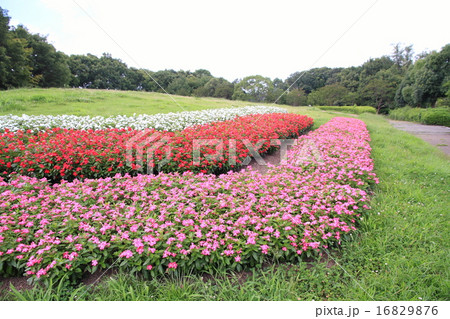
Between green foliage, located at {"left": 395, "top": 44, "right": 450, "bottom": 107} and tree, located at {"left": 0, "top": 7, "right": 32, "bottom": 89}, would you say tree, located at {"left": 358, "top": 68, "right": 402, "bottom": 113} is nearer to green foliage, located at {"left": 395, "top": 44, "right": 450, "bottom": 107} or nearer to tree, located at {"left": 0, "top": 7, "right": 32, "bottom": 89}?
green foliage, located at {"left": 395, "top": 44, "right": 450, "bottom": 107}

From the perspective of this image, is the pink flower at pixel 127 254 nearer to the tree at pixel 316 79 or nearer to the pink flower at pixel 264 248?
the pink flower at pixel 264 248

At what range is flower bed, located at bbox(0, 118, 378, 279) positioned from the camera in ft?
6.97

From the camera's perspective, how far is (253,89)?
1137 inches

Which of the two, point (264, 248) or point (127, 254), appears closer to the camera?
point (127, 254)

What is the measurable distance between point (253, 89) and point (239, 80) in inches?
169

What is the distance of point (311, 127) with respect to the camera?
10609 millimetres

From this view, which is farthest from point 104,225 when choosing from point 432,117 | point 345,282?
point 432,117

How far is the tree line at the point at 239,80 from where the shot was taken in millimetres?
19914

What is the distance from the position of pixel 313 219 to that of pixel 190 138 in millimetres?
3316

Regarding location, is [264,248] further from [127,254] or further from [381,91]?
[381,91]

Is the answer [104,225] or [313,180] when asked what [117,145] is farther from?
[313,180]

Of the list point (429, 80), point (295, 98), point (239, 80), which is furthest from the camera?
point (295, 98)

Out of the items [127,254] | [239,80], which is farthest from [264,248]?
[239,80]
